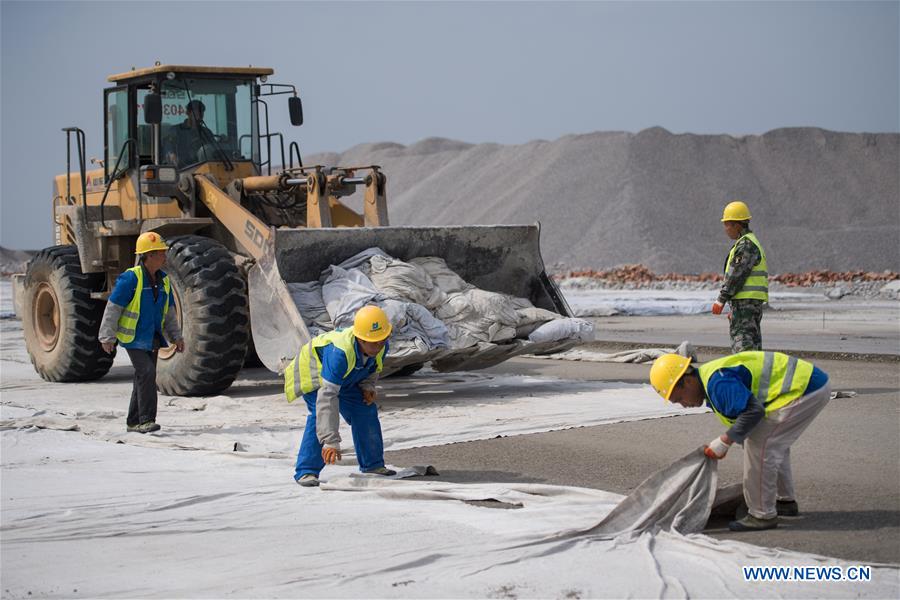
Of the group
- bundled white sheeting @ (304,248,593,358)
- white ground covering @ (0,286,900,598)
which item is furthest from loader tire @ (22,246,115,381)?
white ground covering @ (0,286,900,598)

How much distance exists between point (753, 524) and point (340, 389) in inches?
104

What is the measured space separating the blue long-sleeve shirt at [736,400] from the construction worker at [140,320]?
5065mm

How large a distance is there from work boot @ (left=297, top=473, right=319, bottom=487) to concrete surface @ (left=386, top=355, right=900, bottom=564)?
2.97 ft

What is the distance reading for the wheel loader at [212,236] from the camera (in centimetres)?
1122

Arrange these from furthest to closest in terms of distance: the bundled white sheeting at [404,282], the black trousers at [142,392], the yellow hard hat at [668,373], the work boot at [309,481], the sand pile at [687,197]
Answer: the sand pile at [687,197], the bundled white sheeting at [404,282], the black trousers at [142,392], the work boot at [309,481], the yellow hard hat at [668,373]

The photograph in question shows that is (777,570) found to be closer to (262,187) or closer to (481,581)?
(481,581)

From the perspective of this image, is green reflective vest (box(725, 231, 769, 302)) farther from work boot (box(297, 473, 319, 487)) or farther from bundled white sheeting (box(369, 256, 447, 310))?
work boot (box(297, 473, 319, 487))

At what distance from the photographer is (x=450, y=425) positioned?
941 cm

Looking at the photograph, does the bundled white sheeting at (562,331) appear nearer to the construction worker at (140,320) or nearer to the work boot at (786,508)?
the construction worker at (140,320)

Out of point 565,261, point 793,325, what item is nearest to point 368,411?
point 793,325

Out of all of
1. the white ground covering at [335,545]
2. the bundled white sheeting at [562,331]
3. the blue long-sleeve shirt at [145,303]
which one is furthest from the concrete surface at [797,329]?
the white ground covering at [335,545]

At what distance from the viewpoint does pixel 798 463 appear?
7559mm

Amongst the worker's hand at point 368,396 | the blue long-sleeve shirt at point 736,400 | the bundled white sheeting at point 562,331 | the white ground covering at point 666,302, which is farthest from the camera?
the white ground covering at point 666,302

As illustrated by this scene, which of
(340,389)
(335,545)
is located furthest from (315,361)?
A: (335,545)
